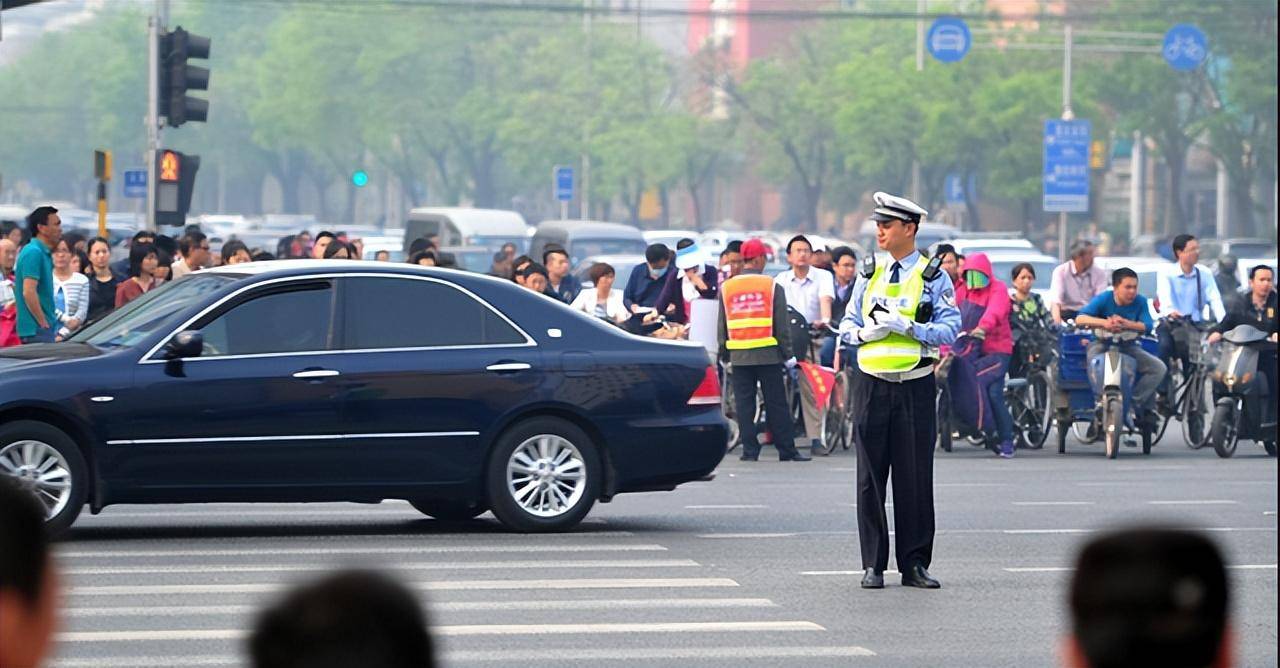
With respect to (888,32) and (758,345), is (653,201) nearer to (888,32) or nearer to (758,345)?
(888,32)

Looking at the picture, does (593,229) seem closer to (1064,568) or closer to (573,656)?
(1064,568)

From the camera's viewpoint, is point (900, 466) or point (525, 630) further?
point (900, 466)

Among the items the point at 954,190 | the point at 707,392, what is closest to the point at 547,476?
the point at 707,392

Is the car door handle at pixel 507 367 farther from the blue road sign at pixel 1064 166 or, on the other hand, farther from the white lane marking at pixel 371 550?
the blue road sign at pixel 1064 166

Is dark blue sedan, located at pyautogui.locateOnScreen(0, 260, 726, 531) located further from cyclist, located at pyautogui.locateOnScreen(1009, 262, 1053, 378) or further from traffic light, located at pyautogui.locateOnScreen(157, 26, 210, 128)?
traffic light, located at pyautogui.locateOnScreen(157, 26, 210, 128)

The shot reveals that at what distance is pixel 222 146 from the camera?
11319cm

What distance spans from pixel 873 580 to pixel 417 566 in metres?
2.11

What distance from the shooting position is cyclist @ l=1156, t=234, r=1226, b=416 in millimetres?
20641

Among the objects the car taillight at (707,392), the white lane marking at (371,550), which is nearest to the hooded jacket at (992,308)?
the car taillight at (707,392)

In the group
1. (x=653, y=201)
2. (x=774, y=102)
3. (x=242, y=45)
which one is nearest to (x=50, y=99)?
(x=242, y=45)

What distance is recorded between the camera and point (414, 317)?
41.2ft

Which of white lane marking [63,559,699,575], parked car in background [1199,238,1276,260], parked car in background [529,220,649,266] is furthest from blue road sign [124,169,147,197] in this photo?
parked car in background [1199,238,1276,260]

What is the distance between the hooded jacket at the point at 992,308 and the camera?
19531mm

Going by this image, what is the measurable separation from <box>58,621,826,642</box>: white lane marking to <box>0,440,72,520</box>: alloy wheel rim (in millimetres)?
2570
